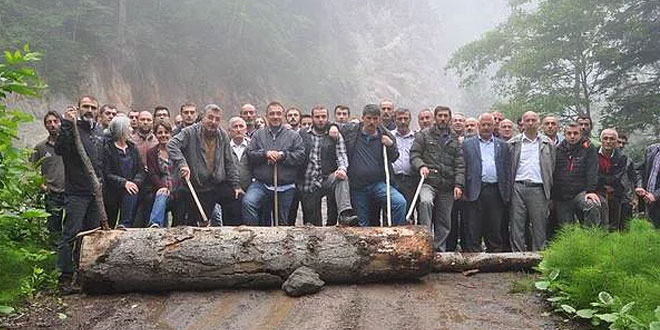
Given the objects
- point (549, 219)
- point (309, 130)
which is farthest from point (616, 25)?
point (309, 130)

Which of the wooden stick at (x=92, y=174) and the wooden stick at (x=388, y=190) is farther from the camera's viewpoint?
the wooden stick at (x=388, y=190)

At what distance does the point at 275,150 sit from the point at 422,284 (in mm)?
2723

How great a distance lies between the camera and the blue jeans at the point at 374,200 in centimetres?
733

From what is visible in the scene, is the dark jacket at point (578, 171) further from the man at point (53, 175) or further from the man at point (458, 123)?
the man at point (53, 175)

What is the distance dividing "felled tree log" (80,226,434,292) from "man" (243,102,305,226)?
4.20ft

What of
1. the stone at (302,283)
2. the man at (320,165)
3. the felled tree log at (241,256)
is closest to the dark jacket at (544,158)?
the felled tree log at (241,256)

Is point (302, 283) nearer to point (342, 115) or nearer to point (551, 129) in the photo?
point (342, 115)

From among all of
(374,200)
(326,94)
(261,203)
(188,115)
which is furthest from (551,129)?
(326,94)

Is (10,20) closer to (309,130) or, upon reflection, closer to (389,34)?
(309,130)

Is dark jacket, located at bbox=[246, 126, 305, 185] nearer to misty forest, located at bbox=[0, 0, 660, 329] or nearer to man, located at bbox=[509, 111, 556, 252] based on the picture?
misty forest, located at bbox=[0, 0, 660, 329]

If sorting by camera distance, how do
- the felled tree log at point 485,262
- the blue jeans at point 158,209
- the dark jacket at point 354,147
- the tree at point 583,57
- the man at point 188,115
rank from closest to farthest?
the felled tree log at point 485,262 → the blue jeans at point 158,209 → the dark jacket at point 354,147 → the man at point 188,115 → the tree at point 583,57

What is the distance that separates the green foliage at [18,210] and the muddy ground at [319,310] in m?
0.43

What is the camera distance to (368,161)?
24.6ft

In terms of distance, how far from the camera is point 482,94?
55750mm
